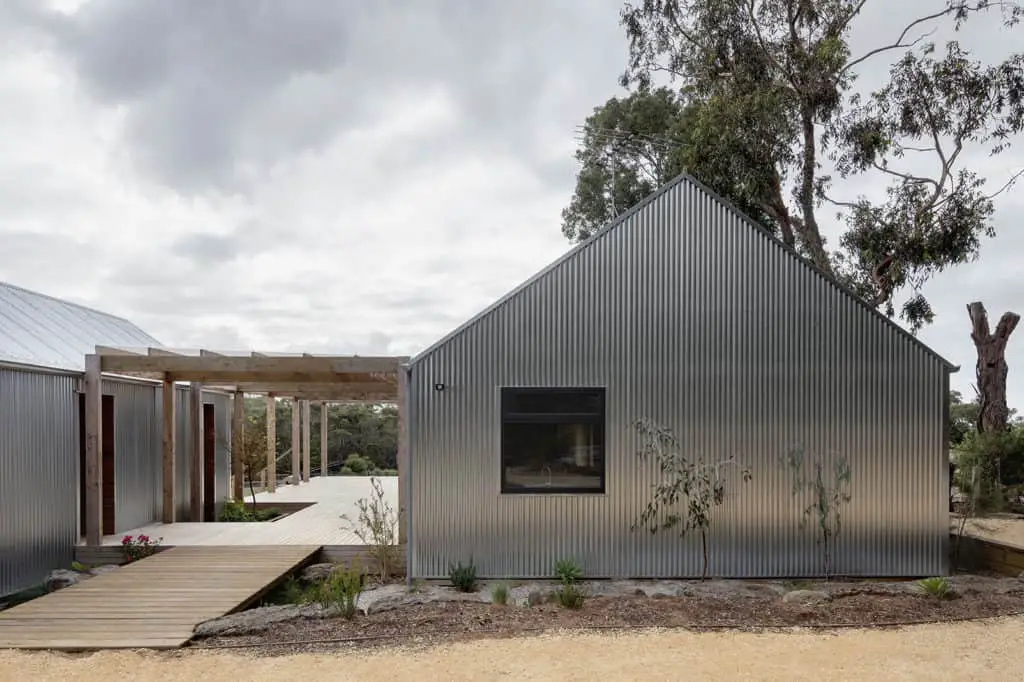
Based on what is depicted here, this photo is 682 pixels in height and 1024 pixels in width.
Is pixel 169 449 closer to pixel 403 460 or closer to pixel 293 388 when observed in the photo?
pixel 293 388

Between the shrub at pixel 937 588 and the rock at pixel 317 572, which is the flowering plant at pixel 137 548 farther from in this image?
the shrub at pixel 937 588

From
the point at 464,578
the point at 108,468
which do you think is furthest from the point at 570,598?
the point at 108,468

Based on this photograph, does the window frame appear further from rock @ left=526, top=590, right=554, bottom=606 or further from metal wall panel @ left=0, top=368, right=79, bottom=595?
metal wall panel @ left=0, top=368, right=79, bottom=595

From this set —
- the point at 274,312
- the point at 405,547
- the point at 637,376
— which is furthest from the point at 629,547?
the point at 274,312

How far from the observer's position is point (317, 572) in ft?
28.6

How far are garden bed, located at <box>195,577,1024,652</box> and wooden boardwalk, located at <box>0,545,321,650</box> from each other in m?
0.57

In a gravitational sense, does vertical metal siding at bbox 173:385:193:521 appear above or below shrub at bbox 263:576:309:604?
above

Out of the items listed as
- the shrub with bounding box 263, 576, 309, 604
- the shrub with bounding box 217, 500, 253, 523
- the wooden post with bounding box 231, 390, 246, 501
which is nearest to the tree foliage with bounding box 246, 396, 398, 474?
the wooden post with bounding box 231, 390, 246, 501

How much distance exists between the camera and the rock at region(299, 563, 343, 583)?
856 cm

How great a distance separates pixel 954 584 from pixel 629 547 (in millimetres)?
3393

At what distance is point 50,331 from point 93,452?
2084 millimetres

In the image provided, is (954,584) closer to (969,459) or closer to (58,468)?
(969,459)

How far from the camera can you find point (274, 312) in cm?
2941

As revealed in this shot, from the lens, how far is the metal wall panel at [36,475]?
805cm
